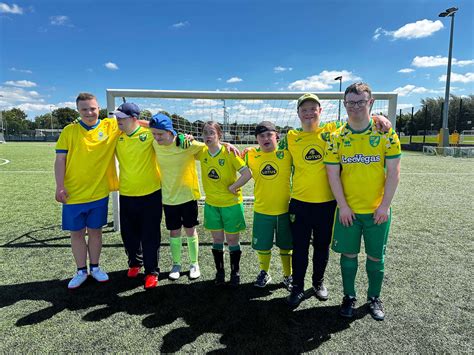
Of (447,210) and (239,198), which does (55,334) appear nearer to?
(239,198)

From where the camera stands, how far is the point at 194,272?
3.56 meters

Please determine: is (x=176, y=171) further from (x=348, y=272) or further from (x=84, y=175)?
(x=348, y=272)

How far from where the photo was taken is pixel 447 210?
659 centimetres

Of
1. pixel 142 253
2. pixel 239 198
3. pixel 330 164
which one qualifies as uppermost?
pixel 330 164

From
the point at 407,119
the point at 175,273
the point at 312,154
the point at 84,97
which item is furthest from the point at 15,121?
the point at 312,154

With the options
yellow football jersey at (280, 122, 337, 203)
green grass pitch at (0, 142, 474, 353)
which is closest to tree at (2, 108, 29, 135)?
green grass pitch at (0, 142, 474, 353)

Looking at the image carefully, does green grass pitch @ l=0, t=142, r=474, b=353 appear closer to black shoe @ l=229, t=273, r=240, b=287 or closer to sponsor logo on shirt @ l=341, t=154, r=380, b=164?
black shoe @ l=229, t=273, r=240, b=287

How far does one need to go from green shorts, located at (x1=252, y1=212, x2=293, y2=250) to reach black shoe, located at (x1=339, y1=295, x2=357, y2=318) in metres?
0.70

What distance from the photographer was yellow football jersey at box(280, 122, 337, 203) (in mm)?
2804

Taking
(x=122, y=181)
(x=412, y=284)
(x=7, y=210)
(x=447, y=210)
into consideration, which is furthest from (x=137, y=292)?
(x=447, y=210)

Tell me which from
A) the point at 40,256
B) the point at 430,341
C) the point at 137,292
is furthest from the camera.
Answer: the point at 40,256

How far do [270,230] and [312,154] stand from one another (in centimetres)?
89

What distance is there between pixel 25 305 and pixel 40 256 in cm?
132

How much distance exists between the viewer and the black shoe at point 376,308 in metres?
2.75
